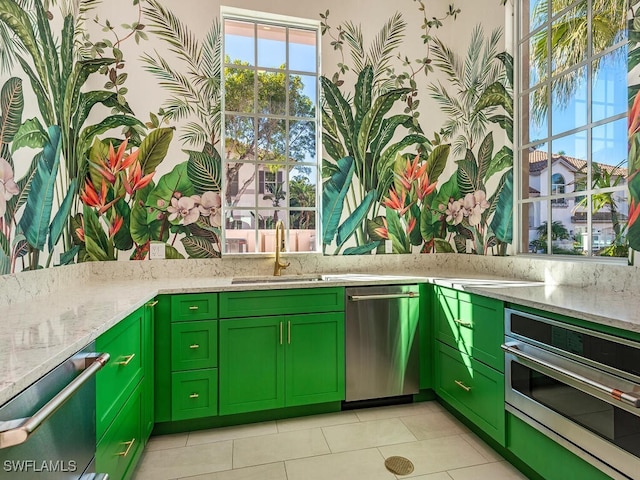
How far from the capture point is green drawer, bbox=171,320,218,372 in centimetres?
214

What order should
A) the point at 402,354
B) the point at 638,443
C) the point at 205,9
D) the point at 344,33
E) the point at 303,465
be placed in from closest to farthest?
the point at 638,443
the point at 303,465
the point at 402,354
the point at 205,9
the point at 344,33

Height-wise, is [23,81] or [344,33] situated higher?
[344,33]

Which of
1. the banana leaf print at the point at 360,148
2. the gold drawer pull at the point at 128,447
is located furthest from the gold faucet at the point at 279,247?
the gold drawer pull at the point at 128,447

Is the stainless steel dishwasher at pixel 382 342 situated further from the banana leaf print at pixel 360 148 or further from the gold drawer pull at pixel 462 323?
the banana leaf print at pixel 360 148

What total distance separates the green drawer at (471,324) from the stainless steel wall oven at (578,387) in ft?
0.30

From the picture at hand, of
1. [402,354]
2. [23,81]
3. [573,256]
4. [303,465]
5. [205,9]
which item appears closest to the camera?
[23,81]

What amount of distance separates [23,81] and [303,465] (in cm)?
238

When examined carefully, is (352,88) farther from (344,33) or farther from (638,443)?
(638,443)

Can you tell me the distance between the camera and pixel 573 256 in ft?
7.36

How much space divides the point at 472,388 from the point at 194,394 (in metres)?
1.66

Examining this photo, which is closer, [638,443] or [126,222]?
[638,443]

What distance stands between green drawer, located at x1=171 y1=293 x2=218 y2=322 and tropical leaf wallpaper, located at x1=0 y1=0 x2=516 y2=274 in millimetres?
644

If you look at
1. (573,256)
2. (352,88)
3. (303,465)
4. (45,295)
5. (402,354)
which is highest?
(352,88)

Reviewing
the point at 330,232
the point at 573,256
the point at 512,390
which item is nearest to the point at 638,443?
the point at 512,390
